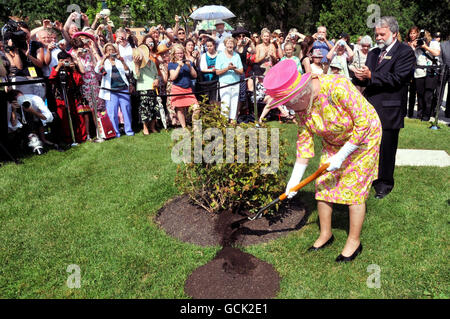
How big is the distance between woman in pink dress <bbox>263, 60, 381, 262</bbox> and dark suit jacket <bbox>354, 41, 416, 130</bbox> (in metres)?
1.38

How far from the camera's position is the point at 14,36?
7.33 metres

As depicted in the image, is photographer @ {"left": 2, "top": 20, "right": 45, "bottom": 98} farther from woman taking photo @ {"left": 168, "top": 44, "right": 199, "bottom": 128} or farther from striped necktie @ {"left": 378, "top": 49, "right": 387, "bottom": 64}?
striped necktie @ {"left": 378, "top": 49, "right": 387, "bottom": 64}

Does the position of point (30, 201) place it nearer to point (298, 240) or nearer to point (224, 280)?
point (224, 280)

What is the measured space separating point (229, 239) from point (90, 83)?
18.9 feet

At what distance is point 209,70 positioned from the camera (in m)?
8.63

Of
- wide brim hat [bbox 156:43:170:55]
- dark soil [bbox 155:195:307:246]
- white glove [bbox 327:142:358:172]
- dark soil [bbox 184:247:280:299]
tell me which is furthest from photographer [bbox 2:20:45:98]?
white glove [bbox 327:142:358:172]

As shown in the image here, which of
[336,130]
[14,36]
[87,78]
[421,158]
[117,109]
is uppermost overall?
[14,36]

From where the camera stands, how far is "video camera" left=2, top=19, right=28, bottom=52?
7340 mm

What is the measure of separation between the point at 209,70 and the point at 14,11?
117ft

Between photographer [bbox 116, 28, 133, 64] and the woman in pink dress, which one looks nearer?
the woman in pink dress

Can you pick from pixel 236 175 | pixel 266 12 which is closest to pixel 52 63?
pixel 236 175

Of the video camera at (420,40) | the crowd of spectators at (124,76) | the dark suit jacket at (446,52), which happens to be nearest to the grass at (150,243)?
the crowd of spectators at (124,76)

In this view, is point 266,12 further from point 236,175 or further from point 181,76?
point 236,175
